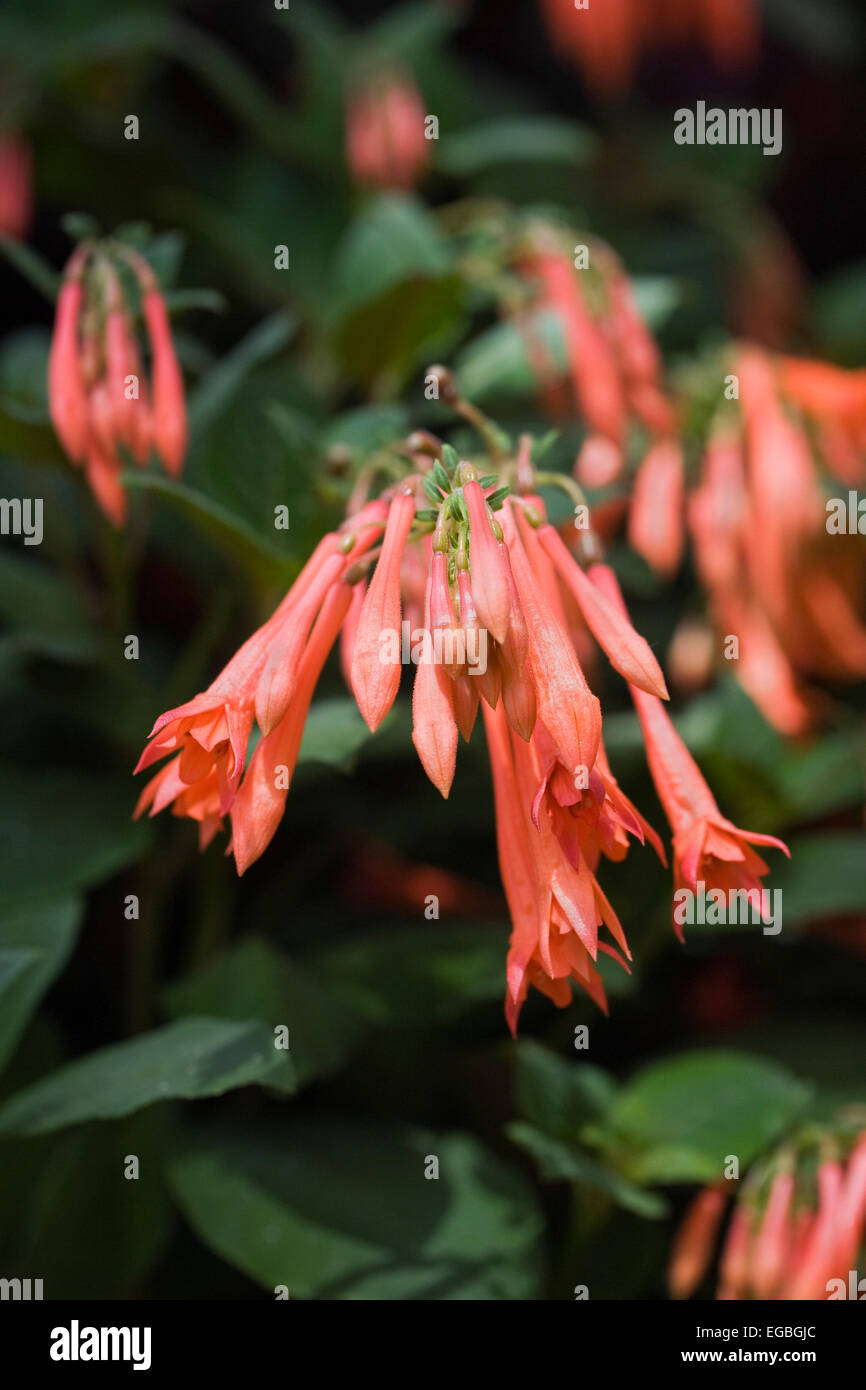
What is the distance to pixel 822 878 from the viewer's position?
952mm

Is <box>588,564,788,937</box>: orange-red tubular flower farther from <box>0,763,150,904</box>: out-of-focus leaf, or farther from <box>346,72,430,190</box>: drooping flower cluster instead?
<box>346,72,430,190</box>: drooping flower cluster

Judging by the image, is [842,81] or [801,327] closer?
[801,327]

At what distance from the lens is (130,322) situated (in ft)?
2.47

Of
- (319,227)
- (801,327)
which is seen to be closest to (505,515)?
(319,227)

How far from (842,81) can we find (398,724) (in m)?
1.51

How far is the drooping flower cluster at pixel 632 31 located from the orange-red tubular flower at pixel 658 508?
81 cm

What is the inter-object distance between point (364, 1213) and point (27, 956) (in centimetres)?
27

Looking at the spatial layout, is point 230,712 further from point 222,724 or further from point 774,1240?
point 774,1240

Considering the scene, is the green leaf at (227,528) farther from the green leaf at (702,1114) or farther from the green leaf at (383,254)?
the green leaf at (702,1114)

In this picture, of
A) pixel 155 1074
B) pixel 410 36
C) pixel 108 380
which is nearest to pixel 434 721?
pixel 155 1074

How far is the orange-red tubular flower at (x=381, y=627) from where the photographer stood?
48 cm
